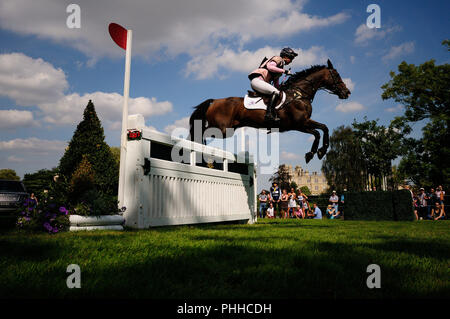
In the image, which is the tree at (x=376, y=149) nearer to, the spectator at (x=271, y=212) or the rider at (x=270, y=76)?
the spectator at (x=271, y=212)

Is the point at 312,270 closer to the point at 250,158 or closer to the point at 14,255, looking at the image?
the point at 14,255

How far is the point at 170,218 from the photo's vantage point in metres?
4.88

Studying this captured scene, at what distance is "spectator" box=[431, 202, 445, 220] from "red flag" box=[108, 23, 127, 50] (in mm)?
15965

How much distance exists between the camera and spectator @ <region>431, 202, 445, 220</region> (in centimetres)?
1505

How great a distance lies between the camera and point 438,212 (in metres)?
15.5

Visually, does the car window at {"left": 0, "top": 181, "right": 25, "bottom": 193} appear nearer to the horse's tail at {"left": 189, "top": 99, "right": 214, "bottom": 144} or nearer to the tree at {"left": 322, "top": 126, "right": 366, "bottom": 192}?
the horse's tail at {"left": 189, "top": 99, "right": 214, "bottom": 144}

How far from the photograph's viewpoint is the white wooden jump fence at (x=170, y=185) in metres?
4.40

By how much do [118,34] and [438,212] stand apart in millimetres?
16689

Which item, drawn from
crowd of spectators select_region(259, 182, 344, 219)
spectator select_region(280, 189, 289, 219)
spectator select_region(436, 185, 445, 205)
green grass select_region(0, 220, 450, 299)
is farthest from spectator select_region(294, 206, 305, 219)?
green grass select_region(0, 220, 450, 299)

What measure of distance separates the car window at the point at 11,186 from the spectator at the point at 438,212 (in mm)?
18261

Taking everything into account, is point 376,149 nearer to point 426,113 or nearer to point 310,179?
point 426,113

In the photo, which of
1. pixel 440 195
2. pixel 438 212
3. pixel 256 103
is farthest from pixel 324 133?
pixel 438 212

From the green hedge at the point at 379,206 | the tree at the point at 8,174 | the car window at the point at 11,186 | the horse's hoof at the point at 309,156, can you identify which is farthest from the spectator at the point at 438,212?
the tree at the point at 8,174

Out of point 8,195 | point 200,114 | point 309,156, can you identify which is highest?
point 200,114
